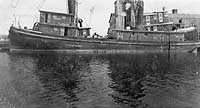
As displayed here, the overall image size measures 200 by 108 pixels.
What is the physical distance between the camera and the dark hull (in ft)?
120

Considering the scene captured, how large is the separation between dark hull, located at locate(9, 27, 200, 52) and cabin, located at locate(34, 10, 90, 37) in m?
2.87

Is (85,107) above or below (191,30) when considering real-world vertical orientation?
below

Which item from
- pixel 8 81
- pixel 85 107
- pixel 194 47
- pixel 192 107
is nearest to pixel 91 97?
pixel 85 107

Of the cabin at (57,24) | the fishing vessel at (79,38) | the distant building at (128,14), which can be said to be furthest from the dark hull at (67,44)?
Result: the distant building at (128,14)

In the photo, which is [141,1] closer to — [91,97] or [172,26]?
[172,26]

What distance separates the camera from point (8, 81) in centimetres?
1351

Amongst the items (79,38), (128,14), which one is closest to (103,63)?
(79,38)

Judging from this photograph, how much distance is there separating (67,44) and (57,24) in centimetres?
550

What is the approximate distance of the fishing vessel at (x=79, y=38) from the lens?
37.0m

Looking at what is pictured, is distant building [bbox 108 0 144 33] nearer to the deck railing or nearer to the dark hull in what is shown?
the deck railing

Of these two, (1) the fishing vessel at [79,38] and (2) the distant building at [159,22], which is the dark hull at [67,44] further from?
(2) the distant building at [159,22]

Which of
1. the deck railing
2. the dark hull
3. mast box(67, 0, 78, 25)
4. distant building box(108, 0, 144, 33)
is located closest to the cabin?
mast box(67, 0, 78, 25)

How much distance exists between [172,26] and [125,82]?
38448 mm

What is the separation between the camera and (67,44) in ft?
124
